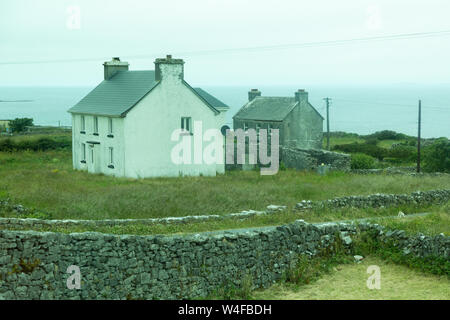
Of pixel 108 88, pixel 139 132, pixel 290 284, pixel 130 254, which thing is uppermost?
pixel 108 88

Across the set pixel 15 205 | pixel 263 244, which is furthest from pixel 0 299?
pixel 15 205

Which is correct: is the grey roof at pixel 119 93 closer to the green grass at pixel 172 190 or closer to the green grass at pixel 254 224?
the green grass at pixel 172 190

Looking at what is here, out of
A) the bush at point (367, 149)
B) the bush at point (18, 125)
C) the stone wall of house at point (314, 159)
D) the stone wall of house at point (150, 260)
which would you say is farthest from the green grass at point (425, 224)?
the bush at point (18, 125)

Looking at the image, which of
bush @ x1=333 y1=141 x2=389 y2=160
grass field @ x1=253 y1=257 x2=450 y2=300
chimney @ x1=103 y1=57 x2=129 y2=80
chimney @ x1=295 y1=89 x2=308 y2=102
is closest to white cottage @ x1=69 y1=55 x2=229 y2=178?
chimney @ x1=103 y1=57 x2=129 y2=80

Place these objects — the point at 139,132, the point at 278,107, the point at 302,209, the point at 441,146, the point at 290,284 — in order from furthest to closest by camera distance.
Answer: the point at 278,107, the point at 441,146, the point at 139,132, the point at 302,209, the point at 290,284

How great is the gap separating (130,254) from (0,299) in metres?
2.69

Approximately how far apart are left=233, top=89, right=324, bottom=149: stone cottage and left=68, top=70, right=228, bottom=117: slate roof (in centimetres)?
1423

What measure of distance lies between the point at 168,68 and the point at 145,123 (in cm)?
359

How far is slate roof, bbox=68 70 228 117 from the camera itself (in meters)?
38.2

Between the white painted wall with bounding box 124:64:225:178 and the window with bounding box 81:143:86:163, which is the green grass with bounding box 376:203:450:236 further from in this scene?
the window with bounding box 81:143:86:163

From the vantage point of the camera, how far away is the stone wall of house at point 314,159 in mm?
41125

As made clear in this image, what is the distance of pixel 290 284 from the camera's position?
15258 mm

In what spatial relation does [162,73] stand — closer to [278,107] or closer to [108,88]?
[108,88]

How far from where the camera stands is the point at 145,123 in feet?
125
